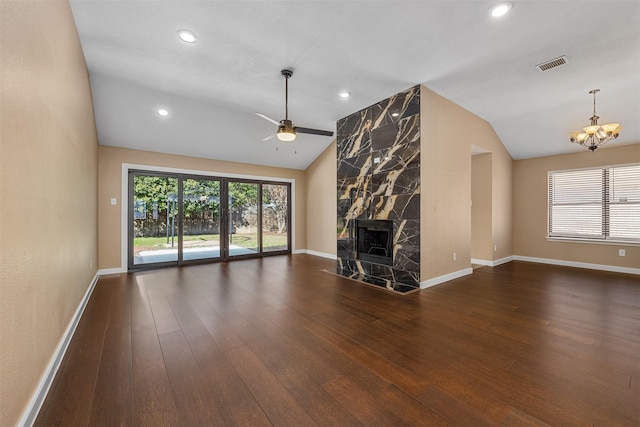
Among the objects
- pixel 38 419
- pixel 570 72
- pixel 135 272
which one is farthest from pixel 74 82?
pixel 570 72

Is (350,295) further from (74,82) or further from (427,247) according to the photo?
(74,82)

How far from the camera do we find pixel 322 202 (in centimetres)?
732

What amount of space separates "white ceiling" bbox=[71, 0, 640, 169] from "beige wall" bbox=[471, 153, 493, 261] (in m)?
0.92

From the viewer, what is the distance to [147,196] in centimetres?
579

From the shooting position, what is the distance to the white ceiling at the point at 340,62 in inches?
103

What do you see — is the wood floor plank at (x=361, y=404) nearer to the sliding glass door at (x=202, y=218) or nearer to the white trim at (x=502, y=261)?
the sliding glass door at (x=202, y=218)

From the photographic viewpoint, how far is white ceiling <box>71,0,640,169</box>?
8.57ft

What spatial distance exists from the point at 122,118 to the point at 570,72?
714 cm

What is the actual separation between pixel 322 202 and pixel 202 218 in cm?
308

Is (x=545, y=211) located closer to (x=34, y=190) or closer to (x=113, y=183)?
(x=34, y=190)

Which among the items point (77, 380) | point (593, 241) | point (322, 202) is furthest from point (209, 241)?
point (593, 241)

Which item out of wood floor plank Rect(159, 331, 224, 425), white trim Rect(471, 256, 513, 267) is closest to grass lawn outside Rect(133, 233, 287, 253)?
wood floor plank Rect(159, 331, 224, 425)

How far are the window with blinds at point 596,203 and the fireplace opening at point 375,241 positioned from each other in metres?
4.52

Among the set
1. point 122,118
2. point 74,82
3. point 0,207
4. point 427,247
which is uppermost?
point 122,118
